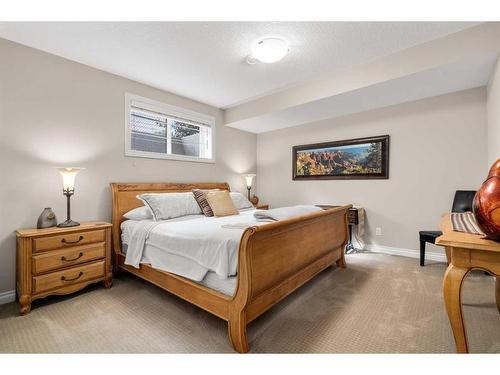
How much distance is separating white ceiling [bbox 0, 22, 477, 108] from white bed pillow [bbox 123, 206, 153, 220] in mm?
1687

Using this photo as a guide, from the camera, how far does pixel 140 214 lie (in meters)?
2.78

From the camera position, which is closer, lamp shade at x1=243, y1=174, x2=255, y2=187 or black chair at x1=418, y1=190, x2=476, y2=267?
black chair at x1=418, y1=190, x2=476, y2=267

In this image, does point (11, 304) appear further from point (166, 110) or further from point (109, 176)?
point (166, 110)

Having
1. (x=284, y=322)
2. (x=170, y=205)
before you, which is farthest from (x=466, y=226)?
(x=170, y=205)

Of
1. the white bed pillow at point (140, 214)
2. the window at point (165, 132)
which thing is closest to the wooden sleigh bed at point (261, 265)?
→ the white bed pillow at point (140, 214)

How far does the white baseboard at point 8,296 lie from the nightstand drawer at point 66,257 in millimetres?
566

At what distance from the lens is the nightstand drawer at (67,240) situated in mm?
2059

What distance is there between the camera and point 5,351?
152 centimetres

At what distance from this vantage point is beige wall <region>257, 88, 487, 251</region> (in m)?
3.00

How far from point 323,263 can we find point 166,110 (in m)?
3.00

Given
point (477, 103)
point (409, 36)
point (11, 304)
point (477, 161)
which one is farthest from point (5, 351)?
point (477, 103)

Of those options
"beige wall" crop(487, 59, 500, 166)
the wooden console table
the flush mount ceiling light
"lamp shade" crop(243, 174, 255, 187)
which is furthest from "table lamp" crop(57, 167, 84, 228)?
"beige wall" crop(487, 59, 500, 166)

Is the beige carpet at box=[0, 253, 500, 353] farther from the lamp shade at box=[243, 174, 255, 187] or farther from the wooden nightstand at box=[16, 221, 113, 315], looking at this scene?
the lamp shade at box=[243, 174, 255, 187]

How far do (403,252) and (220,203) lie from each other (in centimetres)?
276
